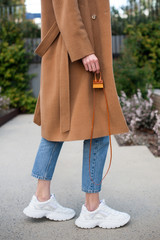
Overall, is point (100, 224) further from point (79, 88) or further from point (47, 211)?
point (79, 88)

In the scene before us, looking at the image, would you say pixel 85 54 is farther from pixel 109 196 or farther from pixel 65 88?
pixel 109 196

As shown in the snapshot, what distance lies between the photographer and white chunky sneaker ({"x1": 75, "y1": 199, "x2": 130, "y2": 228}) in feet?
6.38

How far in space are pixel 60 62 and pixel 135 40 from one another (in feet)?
18.5

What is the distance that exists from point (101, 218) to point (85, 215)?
98 mm

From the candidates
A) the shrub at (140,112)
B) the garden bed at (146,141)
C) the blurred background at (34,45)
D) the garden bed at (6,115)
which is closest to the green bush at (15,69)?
the blurred background at (34,45)

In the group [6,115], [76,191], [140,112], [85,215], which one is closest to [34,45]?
[6,115]

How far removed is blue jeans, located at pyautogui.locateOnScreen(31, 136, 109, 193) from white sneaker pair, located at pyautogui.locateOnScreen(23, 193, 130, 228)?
133 mm

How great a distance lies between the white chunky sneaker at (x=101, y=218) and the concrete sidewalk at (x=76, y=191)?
3 centimetres

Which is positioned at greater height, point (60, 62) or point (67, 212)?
point (60, 62)

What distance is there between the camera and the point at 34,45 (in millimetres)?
8305

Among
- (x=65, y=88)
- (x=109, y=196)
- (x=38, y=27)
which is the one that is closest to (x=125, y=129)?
(x=65, y=88)

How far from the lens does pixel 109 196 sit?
97.3 inches

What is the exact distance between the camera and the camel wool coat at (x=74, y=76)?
1.80 metres

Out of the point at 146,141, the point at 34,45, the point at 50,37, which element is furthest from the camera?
the point at 34,45
